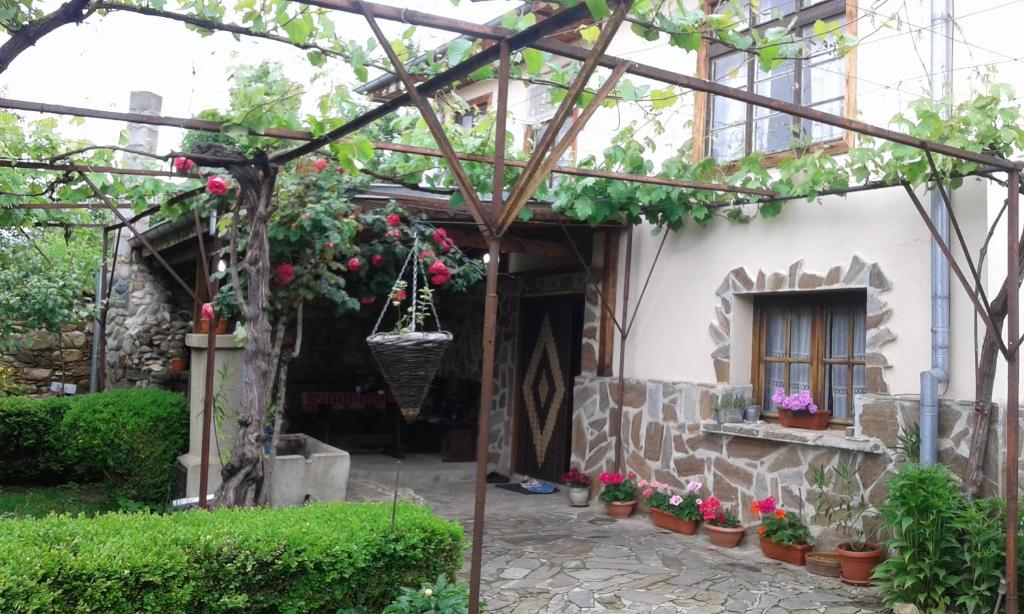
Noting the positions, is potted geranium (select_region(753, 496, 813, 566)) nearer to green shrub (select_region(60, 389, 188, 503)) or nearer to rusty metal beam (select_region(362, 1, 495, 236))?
rusty metal beam (select_region(362, 1, 495, 236))

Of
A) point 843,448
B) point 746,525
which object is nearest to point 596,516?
point 746,525

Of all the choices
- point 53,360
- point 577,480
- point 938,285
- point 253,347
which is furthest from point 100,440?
point 938,285

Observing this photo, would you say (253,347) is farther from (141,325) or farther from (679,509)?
(141,325)

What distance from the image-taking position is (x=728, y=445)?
653 centimetres

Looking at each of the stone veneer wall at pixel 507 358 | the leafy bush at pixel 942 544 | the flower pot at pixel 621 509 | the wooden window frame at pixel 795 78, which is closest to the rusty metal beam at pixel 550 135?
the wooden window frame at pixel 795 78

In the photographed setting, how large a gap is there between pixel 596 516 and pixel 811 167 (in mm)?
3525

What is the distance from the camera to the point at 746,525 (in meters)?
6.34

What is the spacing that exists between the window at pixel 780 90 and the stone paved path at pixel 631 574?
297 centimetres

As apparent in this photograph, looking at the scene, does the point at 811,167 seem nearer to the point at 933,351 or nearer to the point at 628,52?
the point at 933,351

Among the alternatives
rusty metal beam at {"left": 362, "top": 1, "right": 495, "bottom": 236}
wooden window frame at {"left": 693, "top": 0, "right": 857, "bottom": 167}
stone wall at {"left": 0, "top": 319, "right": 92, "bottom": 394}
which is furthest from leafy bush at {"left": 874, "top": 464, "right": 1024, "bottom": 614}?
stone wall at {"left": 0, "top": 319, "right": 92, "bottom": 394}

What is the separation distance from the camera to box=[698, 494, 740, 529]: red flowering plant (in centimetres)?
634

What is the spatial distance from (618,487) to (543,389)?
2.20 meters

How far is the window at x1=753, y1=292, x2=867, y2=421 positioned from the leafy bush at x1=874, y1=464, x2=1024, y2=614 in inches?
54.3

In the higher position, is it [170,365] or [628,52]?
[628,52]
